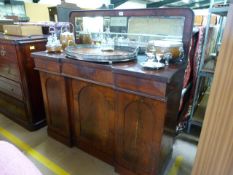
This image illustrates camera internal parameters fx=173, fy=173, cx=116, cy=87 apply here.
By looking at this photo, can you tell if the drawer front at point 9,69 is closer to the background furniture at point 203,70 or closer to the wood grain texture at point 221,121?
the wood grain texture at point 221,121

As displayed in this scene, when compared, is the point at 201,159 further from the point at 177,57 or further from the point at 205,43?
the point at 205,43

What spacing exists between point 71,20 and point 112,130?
4.18 feet

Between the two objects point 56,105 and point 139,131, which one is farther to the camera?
point 56,105

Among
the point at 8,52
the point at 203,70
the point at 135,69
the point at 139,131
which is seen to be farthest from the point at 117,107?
the point at 8,52

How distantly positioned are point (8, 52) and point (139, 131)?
165 cm

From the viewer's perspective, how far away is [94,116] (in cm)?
152

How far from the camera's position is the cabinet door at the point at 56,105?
1618 millimetres

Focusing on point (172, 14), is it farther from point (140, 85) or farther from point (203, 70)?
point (203, 70)

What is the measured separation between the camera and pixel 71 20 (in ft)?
6.25

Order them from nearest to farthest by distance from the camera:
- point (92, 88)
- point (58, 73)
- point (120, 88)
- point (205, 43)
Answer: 1. point (120, 88)
2. point (92, 88)
3. point (58, 73)
4. point (205, 43)

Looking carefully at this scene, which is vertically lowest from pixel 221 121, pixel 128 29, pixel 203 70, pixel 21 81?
pixel 21 81

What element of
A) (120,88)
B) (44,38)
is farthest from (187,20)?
(44,38)

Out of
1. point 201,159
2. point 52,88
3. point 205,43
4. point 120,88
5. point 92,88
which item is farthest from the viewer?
point 205,43

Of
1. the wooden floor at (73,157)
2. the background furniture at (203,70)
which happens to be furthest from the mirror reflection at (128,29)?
the wooden floor at (73,157)
